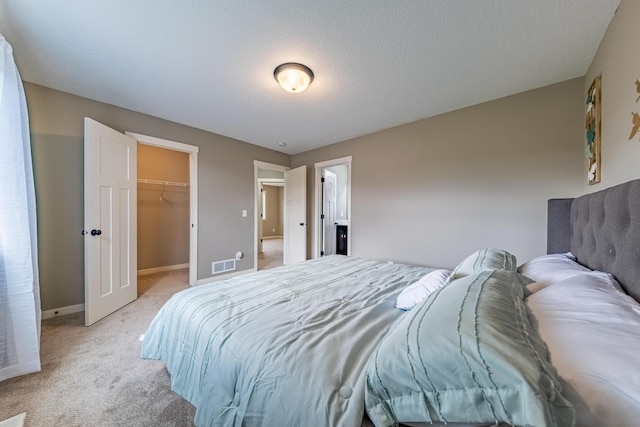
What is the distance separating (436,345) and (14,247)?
2.52 meters

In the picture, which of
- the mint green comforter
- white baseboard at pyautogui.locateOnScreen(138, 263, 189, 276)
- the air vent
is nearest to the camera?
the mint green comforter

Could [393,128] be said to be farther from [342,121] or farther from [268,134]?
[268,134]

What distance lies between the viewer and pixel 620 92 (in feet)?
4.43

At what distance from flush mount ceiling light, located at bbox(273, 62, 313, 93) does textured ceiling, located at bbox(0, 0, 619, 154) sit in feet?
0.17

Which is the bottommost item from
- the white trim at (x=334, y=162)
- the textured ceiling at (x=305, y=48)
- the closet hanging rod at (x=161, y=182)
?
the closet hanging rod at (x=161, y=182)

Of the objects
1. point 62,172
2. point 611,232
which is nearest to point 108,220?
point 62,172

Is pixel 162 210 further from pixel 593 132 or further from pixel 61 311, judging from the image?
pixel 593 132

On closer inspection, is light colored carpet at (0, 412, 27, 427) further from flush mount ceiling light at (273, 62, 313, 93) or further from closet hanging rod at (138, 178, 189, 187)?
closet hanging rod at (138, 178, 189, 187)

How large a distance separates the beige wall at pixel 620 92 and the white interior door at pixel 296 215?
3.64 m

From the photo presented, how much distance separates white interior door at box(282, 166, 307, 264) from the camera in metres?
4.47

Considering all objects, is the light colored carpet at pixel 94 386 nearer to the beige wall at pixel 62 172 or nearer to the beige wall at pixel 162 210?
the beige wall at pixel 62 172

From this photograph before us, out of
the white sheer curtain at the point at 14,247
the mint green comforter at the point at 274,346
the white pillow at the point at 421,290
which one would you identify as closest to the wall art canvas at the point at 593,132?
the white pillow at the point at 421,290

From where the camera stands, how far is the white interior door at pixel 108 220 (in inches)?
90.4

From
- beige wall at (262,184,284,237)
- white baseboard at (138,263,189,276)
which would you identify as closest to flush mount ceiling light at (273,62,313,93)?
white baseboard at (138,263,189,276)
